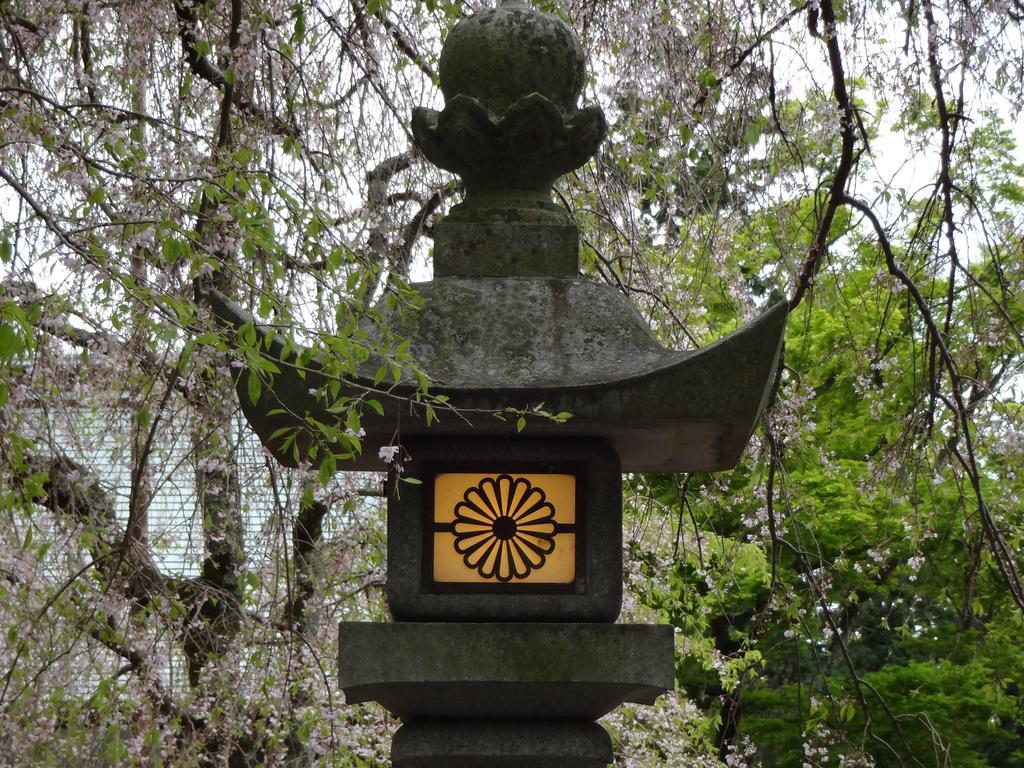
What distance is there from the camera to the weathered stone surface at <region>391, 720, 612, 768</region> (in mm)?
2727

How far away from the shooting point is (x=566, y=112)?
9.50 feet

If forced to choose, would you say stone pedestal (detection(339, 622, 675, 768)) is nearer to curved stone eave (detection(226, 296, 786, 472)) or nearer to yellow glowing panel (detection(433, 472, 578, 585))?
yellow glowing panel (detection(433, 472, 578, 585))

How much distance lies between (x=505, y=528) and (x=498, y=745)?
1.45ft

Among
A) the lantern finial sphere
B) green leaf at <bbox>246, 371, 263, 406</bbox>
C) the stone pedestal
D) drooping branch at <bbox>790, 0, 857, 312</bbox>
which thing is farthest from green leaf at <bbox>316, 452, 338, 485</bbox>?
drooping branch at <bbox>790, 0, 857, 312</bbox>

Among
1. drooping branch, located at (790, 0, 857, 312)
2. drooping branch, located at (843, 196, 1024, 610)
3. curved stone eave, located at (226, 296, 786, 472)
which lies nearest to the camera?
curved stone eave, located at (226, 296, 786, 472)

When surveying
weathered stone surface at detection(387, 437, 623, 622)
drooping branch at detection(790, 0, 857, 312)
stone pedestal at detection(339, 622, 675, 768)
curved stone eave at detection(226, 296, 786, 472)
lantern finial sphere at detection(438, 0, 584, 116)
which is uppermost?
drooping branch at detection(790, 0, 857, 312)

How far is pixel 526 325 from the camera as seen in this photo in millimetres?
Answer: 2664

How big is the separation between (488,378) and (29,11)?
3504 mm

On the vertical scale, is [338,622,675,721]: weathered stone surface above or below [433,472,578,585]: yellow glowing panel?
below

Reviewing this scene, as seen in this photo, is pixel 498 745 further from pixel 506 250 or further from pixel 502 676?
pixel 506 250

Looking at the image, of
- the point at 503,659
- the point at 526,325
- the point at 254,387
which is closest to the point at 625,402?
the point at 526,325

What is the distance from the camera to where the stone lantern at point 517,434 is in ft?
8.44

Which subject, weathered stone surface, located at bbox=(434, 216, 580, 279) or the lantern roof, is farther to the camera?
weathered stone surface, located at bbox=(434, 216, 580, 279)

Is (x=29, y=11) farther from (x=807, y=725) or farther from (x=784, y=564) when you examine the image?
(x=784, y=564)
